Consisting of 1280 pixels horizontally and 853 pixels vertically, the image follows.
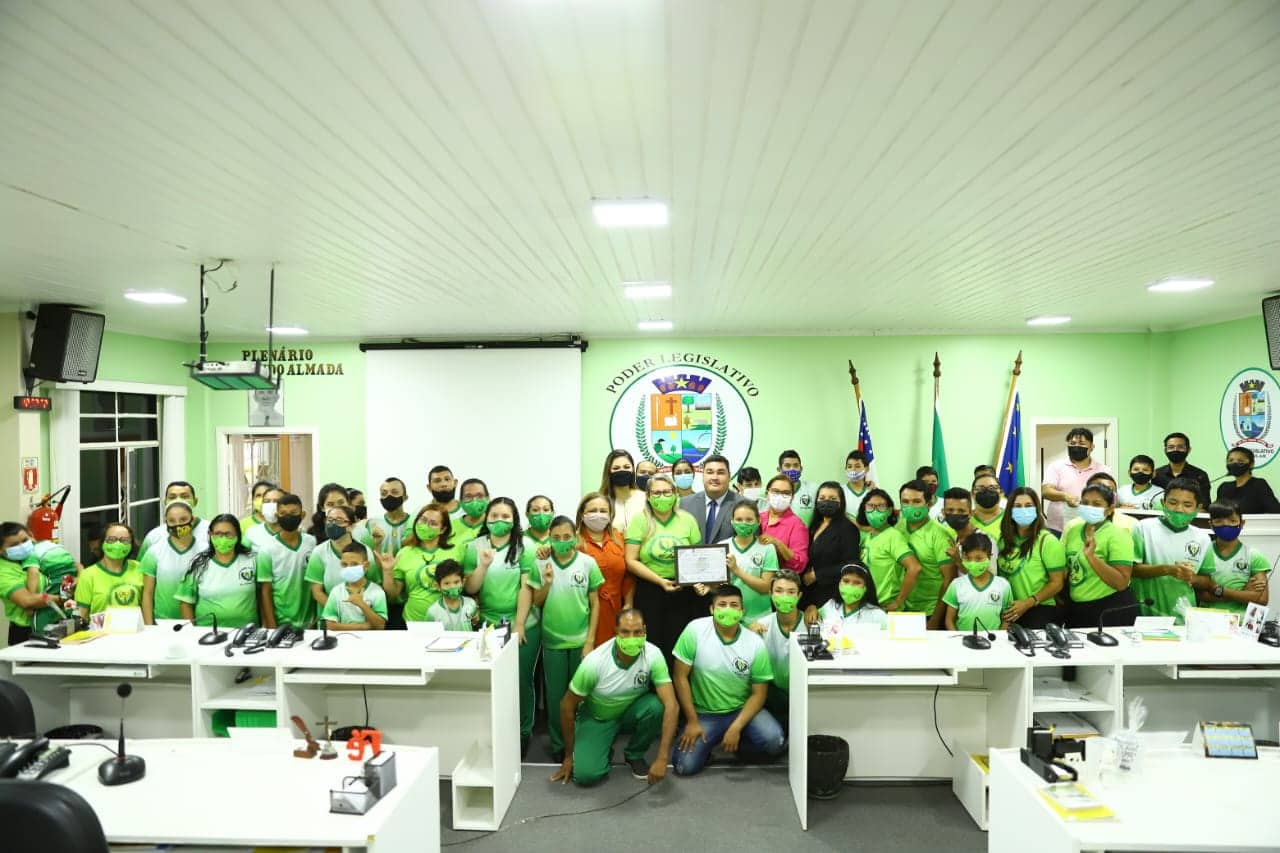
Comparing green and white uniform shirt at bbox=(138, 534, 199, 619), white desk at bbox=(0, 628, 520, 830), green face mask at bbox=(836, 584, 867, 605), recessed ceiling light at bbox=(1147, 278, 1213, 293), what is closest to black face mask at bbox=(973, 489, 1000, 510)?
green face mask at bbox=(836, 584, 867, 605)

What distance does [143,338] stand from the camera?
295 inches

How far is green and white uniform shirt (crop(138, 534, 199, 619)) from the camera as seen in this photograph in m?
4.78

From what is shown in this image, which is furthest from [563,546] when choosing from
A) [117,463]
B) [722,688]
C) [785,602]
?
[117,463]

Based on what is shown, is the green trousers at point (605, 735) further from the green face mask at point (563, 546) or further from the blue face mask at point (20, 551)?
the blue face mask at point (20, 551)

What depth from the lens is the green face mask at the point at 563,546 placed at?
4539mm

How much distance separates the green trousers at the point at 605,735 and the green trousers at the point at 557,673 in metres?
0.24

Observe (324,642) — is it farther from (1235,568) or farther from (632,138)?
(1235,568)

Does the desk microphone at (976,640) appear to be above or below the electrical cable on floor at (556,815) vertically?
above

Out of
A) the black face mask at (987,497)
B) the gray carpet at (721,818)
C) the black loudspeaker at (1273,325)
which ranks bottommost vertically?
the gray carpet at (721,818)

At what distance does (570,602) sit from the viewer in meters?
4.56

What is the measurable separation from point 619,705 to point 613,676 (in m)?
0.18

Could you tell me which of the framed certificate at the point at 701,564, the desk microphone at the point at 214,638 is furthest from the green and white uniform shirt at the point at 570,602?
the desk microphone at the point at 214,638

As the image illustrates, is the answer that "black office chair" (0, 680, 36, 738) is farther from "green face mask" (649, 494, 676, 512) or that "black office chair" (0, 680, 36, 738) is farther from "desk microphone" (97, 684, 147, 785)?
"green face mask" (649, 494, 676, 512)

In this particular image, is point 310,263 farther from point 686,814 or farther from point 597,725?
point 686,814
